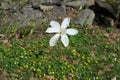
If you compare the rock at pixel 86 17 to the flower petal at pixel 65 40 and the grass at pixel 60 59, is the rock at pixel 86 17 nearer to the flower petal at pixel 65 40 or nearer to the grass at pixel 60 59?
the grass at pixel 60 59

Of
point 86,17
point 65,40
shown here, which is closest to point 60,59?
point 86,17

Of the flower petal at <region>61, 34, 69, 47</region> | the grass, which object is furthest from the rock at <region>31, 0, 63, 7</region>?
the flower petal at <region>61, 34, 69, 47</region>

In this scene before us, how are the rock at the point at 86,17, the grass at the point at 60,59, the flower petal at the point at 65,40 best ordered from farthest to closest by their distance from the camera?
the rock at the point at 86,17, the grass at the point at 60,59, the flower petal at the point at 65,40

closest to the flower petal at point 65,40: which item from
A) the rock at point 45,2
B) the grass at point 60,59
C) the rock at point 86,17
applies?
the grass at point 60,59

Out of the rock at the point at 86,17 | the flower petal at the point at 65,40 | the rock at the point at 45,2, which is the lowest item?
the rock at the point at 86,17

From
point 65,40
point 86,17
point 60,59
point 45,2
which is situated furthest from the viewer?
point 45,2

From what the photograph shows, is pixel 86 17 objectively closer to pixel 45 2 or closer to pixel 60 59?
pixel 45 2

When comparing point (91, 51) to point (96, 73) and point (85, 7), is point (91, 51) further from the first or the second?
point (85, 7)

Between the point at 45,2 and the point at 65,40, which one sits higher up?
the point at 65,40
